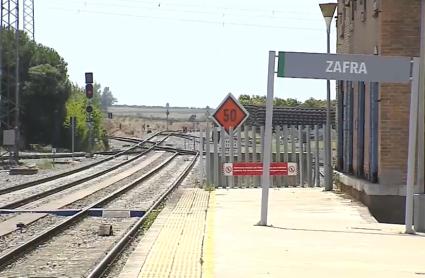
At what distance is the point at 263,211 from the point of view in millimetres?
13688

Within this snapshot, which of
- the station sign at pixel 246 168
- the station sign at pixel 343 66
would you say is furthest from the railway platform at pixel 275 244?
the station sign at pixel 246 168

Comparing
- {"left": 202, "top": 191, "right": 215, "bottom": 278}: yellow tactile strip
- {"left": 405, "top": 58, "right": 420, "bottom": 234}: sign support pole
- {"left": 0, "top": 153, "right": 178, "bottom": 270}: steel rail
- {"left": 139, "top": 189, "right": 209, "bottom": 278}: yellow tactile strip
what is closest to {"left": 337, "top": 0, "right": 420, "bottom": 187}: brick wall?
{"left": 405, "top": 58, "right": 420, "bottom": 234}: sign support pole

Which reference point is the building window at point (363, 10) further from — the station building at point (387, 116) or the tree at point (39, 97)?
the tree at point (39, 97)

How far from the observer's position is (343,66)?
13.4 metres

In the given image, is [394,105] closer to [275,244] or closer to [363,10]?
[363,10]

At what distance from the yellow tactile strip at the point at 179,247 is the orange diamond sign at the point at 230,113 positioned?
4.74m

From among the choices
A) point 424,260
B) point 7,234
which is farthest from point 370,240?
point 7,234

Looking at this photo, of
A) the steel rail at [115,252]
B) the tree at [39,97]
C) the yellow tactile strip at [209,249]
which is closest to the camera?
A: the yellow tactile strip at [209,249]

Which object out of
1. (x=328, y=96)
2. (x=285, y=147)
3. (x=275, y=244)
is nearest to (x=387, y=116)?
(x=275, y=244)

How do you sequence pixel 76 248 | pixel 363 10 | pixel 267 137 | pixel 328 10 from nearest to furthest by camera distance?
pixel 76 248
pixel 267 137
pixel 363 10
pixel 328 10

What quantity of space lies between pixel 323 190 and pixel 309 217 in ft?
21.9

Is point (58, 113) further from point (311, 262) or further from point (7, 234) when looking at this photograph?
point (311, 262)

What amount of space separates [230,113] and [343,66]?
8830mm

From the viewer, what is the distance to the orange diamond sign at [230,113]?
21872 millimetres
